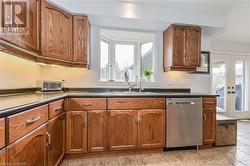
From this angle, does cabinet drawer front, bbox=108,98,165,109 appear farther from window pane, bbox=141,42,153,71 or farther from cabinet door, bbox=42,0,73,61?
window pane, bbox=141,42,153,71

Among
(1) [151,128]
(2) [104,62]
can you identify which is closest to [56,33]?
(2) [104,62]

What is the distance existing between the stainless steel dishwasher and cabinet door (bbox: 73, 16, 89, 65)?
4.97 feet

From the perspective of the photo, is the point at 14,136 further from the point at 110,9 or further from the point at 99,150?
the point at 110,9

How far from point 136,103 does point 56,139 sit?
3.81 ft

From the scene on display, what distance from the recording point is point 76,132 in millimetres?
2383

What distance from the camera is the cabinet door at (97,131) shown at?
95.1 inches

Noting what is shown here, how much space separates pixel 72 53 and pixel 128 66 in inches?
48.5

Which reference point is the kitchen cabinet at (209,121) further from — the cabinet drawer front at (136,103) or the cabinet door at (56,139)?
the cabinet door at (56,139)

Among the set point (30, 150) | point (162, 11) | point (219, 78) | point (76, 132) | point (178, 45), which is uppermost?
point (162, 11)

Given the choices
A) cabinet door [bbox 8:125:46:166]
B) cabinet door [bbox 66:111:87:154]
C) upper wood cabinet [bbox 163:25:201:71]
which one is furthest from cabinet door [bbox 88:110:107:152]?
upper wood cabinet [bbox 163:25:201:71]

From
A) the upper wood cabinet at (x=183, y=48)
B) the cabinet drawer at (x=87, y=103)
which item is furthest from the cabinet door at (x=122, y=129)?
the upper wood cabinet at (x=183, y=48)

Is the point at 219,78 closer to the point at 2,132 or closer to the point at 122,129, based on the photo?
the point at 122,129

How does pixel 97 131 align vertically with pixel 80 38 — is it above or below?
below

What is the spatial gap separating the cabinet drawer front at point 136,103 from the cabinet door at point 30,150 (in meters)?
1.05
